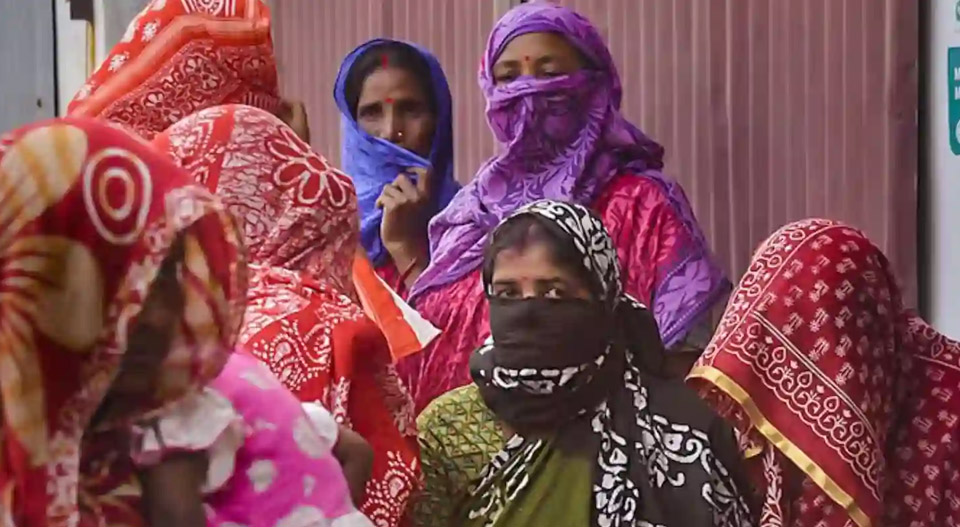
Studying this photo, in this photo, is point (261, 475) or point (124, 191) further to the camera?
point (261, 475)

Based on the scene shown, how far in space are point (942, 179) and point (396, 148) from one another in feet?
4.10

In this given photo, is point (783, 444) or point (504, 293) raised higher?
point (504, 293)

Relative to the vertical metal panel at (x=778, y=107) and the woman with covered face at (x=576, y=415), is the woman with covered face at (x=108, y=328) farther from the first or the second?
the vertical metal panel at (x=778, y=107)

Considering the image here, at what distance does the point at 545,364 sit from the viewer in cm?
237

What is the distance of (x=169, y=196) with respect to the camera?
1.36m

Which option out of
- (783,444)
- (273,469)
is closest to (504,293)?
(783,444)

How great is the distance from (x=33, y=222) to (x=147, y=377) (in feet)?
0.56

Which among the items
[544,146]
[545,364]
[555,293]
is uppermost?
[544,146]

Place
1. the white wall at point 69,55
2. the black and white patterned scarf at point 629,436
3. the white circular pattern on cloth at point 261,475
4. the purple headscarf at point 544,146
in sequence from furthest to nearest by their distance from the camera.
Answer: the white wall at point 69,55, the purple headscarf at point 544,146, the black and white patterned scarf at point 629,436, the white circular pattern on cloth at point 261,475

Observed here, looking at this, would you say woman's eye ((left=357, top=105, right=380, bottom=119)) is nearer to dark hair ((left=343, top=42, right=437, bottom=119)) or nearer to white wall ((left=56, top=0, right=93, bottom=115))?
dark hair ((left=343, top=42, right=437, bottom=119))

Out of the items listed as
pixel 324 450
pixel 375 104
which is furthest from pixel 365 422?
pixel 375 104

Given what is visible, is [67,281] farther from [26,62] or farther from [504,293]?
[26,62]

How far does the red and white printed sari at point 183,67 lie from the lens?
3.23 m

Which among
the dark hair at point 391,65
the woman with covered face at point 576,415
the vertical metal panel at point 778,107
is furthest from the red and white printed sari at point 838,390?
the dark hair at point 391,65
